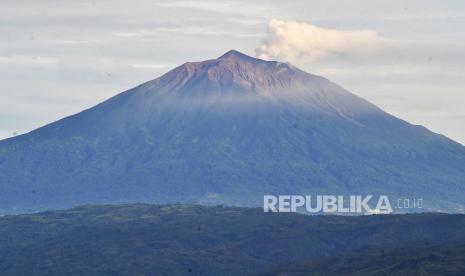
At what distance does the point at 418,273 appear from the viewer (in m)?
199

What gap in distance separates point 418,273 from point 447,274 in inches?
210

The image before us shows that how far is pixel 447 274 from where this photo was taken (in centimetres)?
19575
